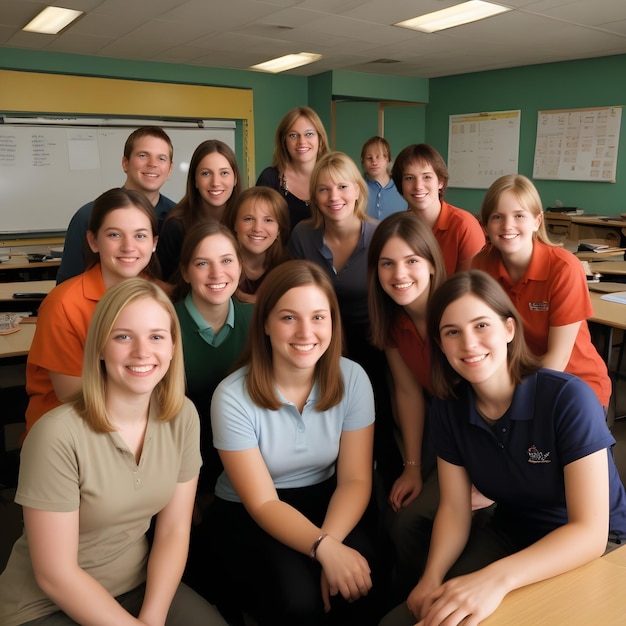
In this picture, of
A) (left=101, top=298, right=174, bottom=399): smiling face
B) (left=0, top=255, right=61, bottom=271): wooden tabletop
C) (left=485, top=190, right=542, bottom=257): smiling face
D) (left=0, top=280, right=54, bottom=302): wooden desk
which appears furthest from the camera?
(left=0, top=255, right=61, bottom=271): wooden tabletop

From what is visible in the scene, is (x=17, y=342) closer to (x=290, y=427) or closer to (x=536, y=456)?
(x=290, y=427)

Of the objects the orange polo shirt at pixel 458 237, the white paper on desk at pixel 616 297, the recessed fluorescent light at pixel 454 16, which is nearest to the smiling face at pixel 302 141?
the orange polo shirt at pixel 458 237

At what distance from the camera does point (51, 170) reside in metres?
6.98

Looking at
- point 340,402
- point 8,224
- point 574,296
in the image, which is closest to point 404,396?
point 340,402

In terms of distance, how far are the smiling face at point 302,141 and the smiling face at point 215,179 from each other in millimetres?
423

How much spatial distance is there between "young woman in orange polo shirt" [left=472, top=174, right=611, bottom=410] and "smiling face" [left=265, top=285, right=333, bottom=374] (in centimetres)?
88

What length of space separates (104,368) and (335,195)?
138 centimetres

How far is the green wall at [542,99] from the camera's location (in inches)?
275

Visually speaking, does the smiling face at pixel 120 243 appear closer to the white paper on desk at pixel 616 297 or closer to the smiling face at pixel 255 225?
the smiling face at pixel 255 225

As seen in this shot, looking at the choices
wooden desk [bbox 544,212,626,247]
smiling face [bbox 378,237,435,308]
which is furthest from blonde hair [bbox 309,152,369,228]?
wooden desk [bbox 544,212,626,247]

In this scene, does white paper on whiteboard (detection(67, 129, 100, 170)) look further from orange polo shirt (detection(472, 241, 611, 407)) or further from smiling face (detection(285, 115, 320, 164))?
orange polo shirt (detection(472, 241, 611, 407))

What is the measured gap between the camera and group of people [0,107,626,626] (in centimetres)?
140

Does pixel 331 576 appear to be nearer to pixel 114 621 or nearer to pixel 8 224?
pixel 114 621

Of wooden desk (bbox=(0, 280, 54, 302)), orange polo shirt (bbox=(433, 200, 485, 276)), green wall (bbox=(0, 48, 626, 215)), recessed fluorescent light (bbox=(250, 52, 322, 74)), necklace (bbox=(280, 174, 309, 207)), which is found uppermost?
recessed fluorescent light (bbox=(250, 52, 322, 74))
